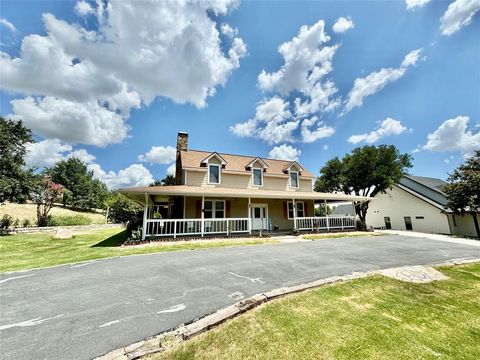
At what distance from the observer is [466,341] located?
9.52ft

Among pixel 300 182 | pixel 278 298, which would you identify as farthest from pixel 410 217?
pixel 278 298

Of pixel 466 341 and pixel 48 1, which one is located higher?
pixel 48 1

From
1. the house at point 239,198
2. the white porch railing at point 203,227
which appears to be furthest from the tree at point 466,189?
the white porch railing at point 203,227

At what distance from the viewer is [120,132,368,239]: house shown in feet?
50.2

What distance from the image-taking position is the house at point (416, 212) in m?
22.1

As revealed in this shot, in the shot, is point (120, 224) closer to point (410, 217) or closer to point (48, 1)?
point (48, 1)

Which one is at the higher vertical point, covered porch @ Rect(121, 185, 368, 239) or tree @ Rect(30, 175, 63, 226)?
tree @ Rect(30, 175, 63, 226)

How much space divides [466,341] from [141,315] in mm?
4951

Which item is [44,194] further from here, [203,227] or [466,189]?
[466,189]

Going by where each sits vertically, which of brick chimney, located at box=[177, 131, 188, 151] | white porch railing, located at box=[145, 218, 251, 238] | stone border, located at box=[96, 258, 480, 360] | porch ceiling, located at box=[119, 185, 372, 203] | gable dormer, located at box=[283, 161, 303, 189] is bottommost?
stone border, located at box=[96, 258, 480, 360]

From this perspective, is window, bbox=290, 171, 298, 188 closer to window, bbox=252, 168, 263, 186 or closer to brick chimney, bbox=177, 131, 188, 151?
window, bbox=252, 168, 263, 186

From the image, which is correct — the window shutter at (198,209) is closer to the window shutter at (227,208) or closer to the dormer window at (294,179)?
the window shutter at (227,208)

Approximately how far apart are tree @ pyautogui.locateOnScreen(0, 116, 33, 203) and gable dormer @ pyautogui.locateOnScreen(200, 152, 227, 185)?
17.6m

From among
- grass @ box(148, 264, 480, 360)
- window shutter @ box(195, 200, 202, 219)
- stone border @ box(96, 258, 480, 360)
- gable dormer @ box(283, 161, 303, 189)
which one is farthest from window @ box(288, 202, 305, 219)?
stone border @ box(96, 258, 480, 360)
